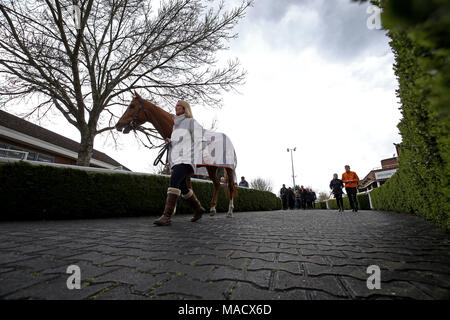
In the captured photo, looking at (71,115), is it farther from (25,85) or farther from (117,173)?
(117,173)

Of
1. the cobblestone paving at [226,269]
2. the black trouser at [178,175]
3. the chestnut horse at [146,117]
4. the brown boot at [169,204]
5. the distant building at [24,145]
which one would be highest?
the distant building at [24,145]

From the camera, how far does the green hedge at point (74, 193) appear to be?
196 inches

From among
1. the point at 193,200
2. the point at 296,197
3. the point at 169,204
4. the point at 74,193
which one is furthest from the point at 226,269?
the point at 296,197

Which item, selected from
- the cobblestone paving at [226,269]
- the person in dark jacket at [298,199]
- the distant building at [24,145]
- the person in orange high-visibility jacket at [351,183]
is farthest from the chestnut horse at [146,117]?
the person in dark jacket at [298,199]

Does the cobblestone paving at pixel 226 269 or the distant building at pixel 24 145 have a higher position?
the distant building at pixel 24 145

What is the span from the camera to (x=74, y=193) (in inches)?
226

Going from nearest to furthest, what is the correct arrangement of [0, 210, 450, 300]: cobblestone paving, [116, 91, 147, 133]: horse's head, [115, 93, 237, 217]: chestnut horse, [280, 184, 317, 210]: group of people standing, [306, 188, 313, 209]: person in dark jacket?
[0, 210, 450, 300]: cobblestone paving, [115, 93, 237, 217]: chestnut horse, [116, 91, 147, 133]: horse's head, [280, 184, 317, 210]: group of people standing, [306, 188, 313, 209]: person in dark jacket

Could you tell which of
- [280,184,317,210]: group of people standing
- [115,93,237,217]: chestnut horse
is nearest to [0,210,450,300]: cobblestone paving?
[115,93,237,217]: chestnut horse

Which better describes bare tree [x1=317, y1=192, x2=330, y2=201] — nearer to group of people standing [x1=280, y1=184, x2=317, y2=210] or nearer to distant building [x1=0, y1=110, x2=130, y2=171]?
group of people standing [x1=280, y1=184, x2=317, y2=210]

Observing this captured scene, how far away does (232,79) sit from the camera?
1052cm

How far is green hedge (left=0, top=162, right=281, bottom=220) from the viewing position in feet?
16.3

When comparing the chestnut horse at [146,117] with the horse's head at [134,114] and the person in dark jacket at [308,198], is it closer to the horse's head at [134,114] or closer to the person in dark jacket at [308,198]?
the horse's head at [134,114]

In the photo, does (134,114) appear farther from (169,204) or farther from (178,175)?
(169,204)
